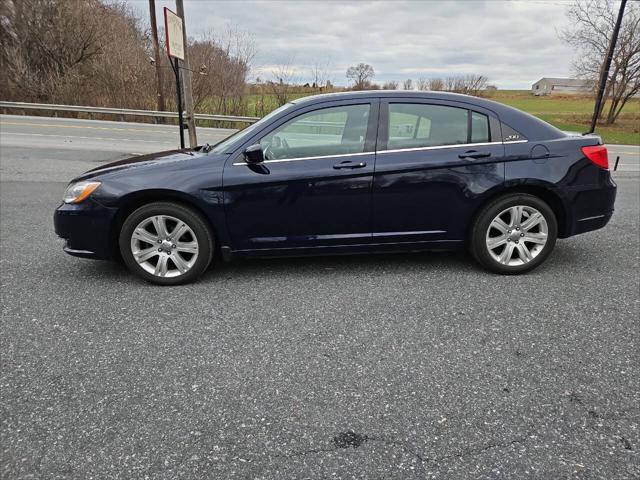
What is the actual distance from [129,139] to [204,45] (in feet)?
28.2

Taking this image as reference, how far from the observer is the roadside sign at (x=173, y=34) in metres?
7.51

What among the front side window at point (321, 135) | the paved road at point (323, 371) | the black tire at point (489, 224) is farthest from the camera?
the black tire at point (489, 224)

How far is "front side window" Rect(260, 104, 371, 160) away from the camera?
385cm

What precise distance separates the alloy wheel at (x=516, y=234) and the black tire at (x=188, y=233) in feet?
8.23

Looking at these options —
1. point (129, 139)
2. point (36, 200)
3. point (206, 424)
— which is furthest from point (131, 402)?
point (129, 139)

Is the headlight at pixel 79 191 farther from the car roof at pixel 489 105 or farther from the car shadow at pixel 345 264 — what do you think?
the car roof at pixel 489 105

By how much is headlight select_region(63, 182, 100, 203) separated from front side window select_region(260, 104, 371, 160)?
4.82 feet

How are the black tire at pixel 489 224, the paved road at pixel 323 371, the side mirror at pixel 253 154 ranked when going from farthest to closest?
1. the black tire at pixel 489 224
2. the side mirror at pixel 253 154
3. the paved road at pixel 323 371

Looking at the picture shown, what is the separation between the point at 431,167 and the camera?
388 cm

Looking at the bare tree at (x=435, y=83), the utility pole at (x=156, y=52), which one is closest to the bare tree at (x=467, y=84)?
the bare tree at (x=435, y=83)

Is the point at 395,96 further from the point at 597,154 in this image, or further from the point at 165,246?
the point at 165,246

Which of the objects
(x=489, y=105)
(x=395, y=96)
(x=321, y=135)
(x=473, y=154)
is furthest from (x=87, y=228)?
(x=489, y=105)

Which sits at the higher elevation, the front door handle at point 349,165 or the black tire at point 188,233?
the front door handle at point 349,165

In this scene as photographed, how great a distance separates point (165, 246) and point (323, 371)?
1.94 meters
